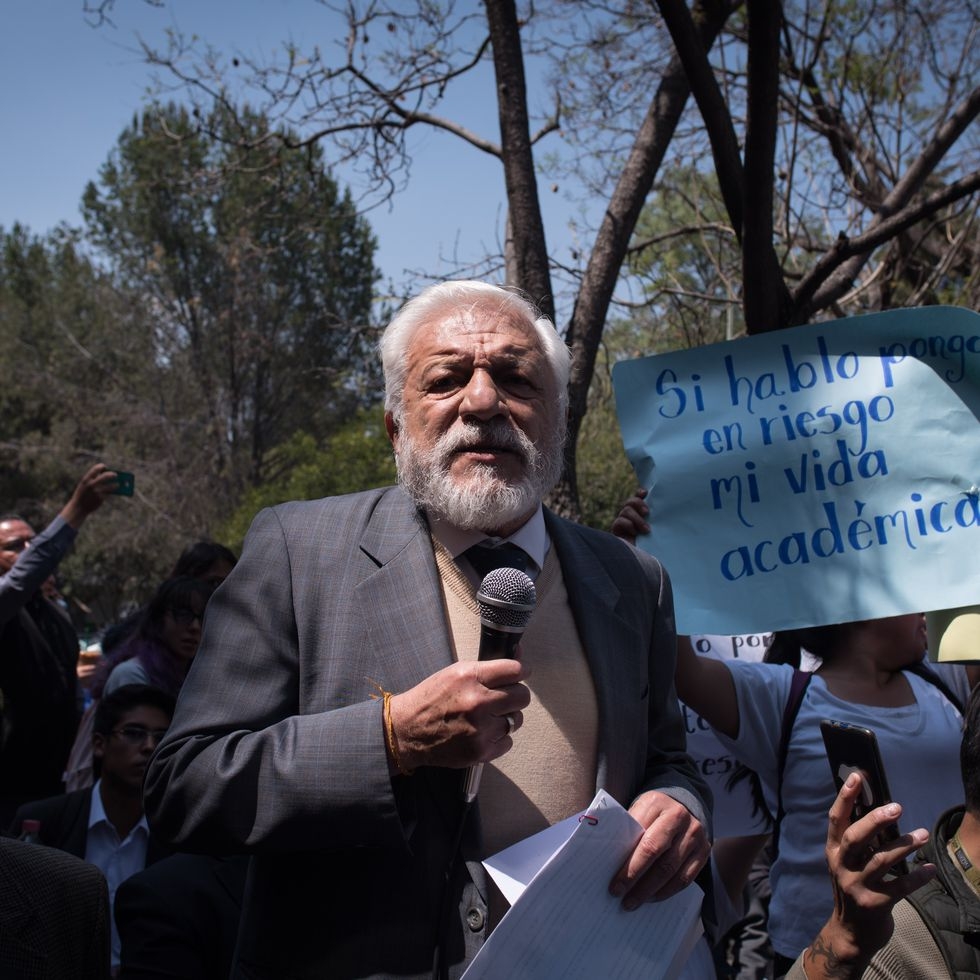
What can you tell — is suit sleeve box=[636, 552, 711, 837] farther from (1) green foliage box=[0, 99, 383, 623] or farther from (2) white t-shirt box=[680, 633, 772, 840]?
(1) green foliage box=[0, 99, 383, 623]

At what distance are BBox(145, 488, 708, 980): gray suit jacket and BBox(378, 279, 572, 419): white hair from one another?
10.3 inches

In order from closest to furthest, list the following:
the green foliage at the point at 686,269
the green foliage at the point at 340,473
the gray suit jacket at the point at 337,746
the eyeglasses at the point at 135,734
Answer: the gray suit jacket at the point at 337,746 < the eyeglasses at the point at 135,734 < the green foliage at the point at 686,269 < the green foliage at the point at 340,473

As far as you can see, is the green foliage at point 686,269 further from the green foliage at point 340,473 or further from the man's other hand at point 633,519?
the green foliage at point 340,473

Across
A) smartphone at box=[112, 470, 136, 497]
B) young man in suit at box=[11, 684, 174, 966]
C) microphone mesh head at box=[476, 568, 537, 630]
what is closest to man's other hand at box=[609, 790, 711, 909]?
microphone mesh head at box=[476, 568, 537, 630]

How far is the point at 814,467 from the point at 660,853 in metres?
1.50

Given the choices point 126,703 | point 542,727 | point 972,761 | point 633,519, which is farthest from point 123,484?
point 972,761

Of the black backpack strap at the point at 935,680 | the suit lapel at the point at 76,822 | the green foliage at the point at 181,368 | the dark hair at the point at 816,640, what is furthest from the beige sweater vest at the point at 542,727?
the green foliage at the point at 181,368

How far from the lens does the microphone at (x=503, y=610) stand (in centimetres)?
165

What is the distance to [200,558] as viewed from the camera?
15.4 ft

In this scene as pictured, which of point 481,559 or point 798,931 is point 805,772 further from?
point 481,559

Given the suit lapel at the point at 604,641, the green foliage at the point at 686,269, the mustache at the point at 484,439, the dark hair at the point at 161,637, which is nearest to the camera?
the suit lapel at the point at 604,641

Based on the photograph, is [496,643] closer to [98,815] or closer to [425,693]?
[425,693]

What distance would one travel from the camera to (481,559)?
2.04 metres

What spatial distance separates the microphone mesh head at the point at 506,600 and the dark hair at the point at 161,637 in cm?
282
